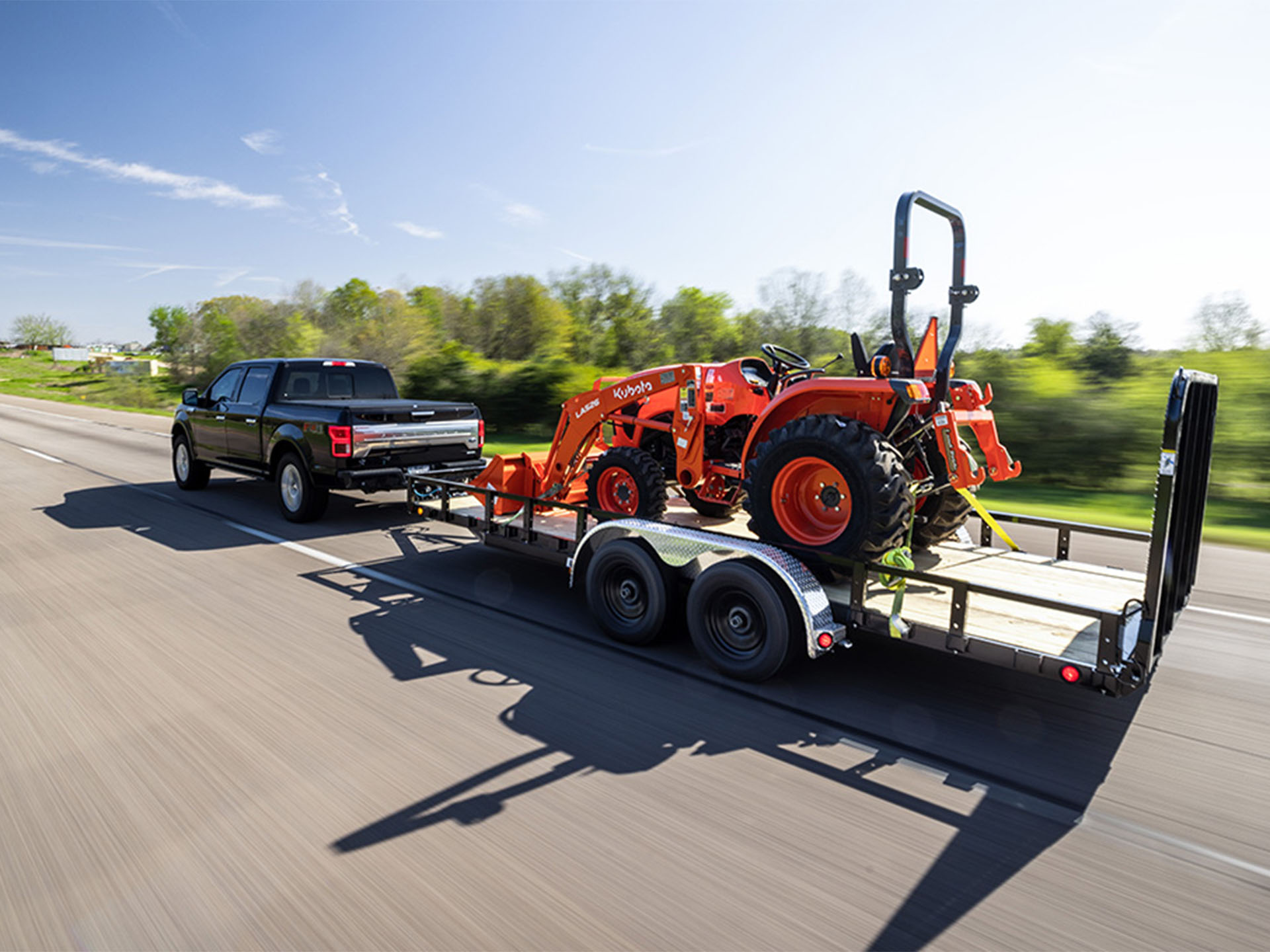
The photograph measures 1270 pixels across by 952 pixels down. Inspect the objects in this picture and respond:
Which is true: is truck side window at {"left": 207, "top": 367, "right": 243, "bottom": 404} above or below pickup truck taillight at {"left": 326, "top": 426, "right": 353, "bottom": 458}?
above

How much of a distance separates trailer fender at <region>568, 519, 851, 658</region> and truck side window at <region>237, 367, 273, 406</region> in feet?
20.5

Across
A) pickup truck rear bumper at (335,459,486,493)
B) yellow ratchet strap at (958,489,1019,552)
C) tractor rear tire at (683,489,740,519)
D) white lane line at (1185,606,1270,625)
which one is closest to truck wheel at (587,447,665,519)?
tractor rear tire at (683,489,740,519)

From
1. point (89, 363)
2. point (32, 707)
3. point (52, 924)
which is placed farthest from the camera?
point (89, 363)

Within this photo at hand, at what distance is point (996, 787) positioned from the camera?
3.73m

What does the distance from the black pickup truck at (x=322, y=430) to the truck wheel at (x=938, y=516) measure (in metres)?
5.49

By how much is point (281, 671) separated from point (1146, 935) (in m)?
4.60

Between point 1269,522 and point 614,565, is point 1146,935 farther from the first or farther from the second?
point 1269,522

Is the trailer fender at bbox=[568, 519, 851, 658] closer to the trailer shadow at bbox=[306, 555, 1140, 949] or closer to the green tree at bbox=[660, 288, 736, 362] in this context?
the trailer shadow at bbox=[306, 555, 1140, 949]

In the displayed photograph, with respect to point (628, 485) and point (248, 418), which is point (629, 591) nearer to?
point (628, 485)

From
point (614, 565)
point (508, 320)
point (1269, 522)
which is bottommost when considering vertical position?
point (1269, 522)

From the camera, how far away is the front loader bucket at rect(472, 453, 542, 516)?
25.7 feet

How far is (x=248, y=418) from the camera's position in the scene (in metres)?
10.3

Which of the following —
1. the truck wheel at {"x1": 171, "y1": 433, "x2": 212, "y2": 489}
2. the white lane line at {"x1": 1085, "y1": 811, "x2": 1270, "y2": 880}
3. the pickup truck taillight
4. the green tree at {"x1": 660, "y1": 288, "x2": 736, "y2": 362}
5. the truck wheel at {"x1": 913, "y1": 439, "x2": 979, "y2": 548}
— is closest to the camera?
the white lane line at {"x1": 1085, "y1": 811, "x2": 1270, "y2": 880}

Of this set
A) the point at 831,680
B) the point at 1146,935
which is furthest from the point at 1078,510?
the point at 1146,935
